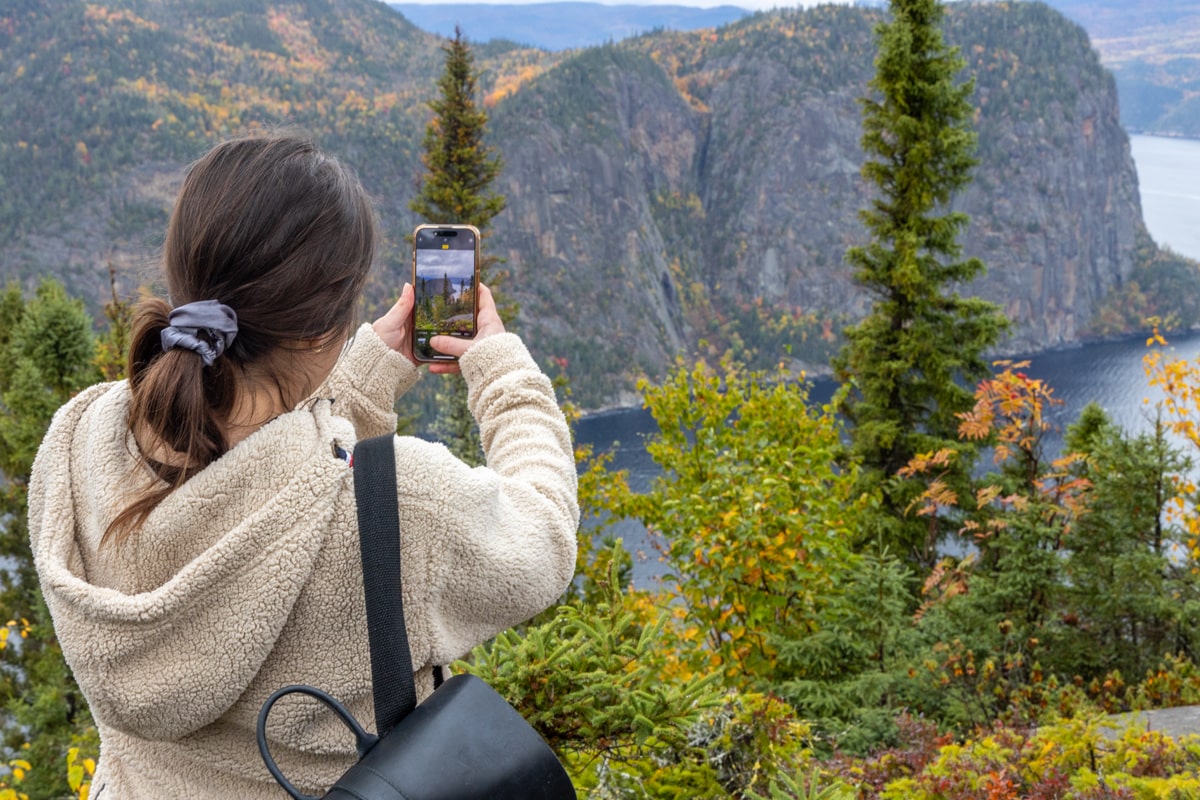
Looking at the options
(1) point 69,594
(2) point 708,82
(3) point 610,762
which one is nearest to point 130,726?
(1) point 69,594

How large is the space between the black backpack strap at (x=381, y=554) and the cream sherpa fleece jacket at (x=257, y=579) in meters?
0.02

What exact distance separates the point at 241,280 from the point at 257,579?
387mm

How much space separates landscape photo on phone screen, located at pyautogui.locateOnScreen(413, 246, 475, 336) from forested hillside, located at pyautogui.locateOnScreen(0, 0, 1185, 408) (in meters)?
102

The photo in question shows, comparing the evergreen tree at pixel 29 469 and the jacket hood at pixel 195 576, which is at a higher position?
the jacket hood at pixel 195 576

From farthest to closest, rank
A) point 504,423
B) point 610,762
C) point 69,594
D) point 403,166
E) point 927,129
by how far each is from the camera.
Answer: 1. point 403,166
2. point 927,129
3. point 610,762
4. point 504,423
5. point 69,594

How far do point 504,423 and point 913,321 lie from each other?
13086 millimetres

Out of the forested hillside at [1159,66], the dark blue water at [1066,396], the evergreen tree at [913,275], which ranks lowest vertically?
the dark blue water at [1066,396]

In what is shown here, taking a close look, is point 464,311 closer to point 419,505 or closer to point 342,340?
point 342,340

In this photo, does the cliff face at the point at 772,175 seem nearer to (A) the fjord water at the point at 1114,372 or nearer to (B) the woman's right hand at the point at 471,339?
(A) the fjord water at the point at 1114,372

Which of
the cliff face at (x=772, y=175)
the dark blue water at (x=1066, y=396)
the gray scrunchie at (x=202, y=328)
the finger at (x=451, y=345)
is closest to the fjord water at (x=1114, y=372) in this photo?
the dark blue water at (x=1066, y=396)

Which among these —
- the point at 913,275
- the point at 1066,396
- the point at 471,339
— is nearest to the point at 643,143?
the point at 1066,396

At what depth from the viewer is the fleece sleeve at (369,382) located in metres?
1.71

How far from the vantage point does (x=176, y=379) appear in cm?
119

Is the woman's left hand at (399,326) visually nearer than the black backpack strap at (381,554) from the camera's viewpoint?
No
